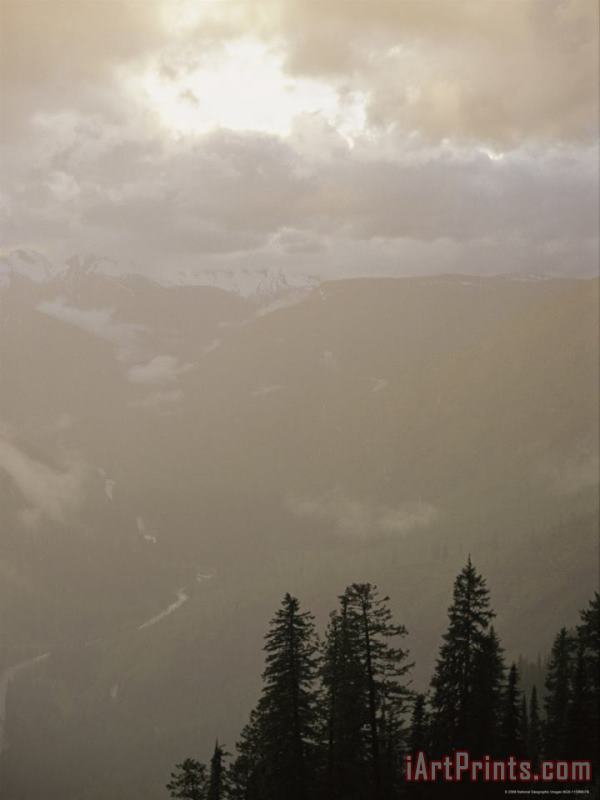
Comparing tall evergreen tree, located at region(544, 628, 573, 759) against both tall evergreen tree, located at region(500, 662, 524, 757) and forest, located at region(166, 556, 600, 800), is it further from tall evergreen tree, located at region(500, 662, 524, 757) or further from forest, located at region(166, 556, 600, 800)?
tall evergreen tree, located at region(500, 662, 524, 757)

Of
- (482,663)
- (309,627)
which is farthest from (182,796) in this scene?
(482,663)

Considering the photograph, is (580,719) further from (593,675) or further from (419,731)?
(419,731)

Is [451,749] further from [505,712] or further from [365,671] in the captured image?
[365,671]

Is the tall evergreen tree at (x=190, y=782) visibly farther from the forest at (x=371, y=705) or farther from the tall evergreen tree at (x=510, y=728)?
the tall evergreen tree at (x=510, y=728)

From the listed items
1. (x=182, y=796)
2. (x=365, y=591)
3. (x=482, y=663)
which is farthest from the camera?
(x=182, y=796)

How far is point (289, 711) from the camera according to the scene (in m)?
45.7

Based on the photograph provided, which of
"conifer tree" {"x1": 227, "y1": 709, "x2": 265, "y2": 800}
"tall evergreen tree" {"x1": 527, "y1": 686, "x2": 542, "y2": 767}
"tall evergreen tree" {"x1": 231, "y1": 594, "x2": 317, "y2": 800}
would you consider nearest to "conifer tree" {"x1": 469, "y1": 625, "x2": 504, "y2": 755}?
"tall evergreen tree" {"x1": 231, "y1": 594, "x2": 317, "y2": 800}

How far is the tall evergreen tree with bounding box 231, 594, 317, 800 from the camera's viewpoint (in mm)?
45406

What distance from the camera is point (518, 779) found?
47.6 meters

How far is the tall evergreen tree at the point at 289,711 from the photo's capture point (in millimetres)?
45406

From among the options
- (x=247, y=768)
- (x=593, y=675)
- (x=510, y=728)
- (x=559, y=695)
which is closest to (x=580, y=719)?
(x=593, y=675)

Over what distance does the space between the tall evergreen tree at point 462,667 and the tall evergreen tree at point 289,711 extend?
306 inches

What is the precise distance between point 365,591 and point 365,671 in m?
4.55

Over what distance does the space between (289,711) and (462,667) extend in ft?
33.5
